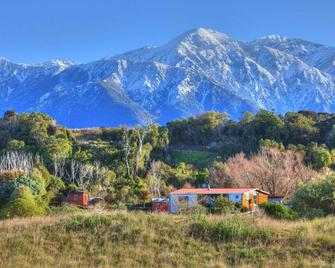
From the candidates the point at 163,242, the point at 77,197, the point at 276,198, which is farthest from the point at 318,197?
the point at 77,197

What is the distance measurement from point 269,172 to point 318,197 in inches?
1297

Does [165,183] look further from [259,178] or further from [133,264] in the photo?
[133,264]

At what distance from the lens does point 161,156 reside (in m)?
80.2

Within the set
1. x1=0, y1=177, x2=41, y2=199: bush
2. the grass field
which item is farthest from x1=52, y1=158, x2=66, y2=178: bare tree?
the grass field

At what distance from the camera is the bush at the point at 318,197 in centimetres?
2412

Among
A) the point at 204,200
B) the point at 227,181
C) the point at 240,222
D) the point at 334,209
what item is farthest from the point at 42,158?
the point at 240,222

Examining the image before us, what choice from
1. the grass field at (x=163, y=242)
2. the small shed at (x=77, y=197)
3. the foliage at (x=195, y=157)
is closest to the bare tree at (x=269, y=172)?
the foliage at (x=195, y=157)

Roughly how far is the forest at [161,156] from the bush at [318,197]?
19618 millimetres

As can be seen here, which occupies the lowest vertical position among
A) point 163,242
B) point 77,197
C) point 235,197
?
point 235,197

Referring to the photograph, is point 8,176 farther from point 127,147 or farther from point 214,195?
point 127,147

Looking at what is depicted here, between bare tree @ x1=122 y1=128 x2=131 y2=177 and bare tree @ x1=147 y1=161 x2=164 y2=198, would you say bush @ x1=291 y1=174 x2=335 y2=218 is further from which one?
bare tree @ x1=122 y1=128 x2=131 y2=177

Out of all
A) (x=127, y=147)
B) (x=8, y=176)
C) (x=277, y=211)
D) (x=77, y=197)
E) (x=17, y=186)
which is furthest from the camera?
(x=127, y=147)

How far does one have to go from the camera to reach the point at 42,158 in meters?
68.7

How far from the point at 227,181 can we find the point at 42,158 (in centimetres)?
2304
